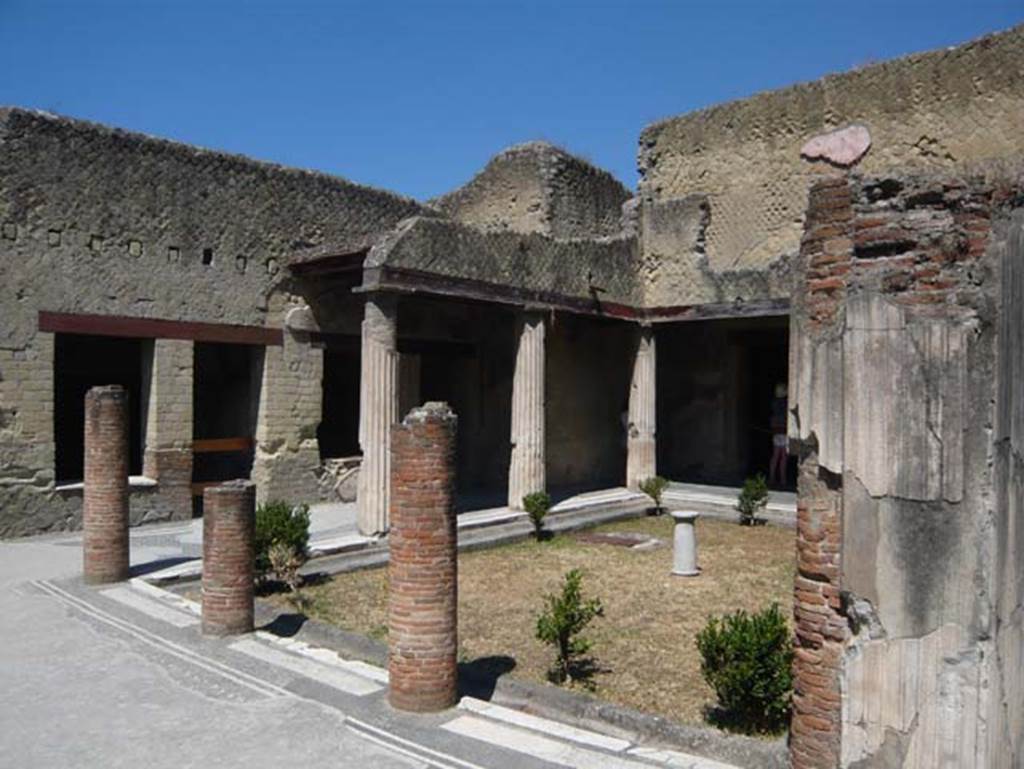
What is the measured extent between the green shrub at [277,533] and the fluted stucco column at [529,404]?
16.2 ft

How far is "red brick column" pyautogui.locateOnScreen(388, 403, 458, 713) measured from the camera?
5.44m

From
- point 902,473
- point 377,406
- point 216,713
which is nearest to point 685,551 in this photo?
point 377,406

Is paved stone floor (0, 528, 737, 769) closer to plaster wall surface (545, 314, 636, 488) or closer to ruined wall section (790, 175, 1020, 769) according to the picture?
ruined wall section (790, 175, 1020, 769)

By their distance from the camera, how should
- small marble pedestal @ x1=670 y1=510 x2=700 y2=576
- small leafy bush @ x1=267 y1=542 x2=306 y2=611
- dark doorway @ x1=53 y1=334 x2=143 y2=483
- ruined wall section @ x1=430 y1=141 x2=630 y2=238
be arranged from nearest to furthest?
small leafy bush @ x1=267 y1=542 x2=306 y2=611 → small marble pedestal @ x1=670 y1=510 x2=700 y2=576 → dark doorway @ x1=53 y1=334 x2=143 y2=483 → ruined wall section @ x1=430 y1=141 x2=630 y2=238

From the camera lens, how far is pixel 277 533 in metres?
8.66

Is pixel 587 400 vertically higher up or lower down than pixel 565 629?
higher up

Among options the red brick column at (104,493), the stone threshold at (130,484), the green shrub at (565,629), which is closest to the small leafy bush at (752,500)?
the green shrub at (565,629)

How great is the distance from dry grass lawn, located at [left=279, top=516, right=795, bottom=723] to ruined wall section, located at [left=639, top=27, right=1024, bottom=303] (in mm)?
5321

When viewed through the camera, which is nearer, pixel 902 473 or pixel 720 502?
pixel 902 473

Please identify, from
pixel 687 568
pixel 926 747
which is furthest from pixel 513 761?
pixel 687 568

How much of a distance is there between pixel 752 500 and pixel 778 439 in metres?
3.46

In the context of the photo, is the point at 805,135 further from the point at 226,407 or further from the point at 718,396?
the point at 226,407

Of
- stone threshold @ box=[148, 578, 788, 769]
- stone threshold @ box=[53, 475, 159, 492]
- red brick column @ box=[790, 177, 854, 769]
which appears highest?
red brick column @ box=[790, 177, 854, 769]

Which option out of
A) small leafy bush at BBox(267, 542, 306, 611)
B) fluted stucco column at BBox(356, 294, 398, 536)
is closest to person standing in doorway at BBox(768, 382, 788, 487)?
fluted stucco column at BBox(356, 294, 398, 536)
